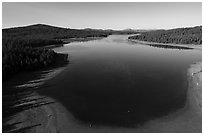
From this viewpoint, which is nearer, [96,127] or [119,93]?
[96,127]

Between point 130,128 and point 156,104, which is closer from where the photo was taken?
point 130,128

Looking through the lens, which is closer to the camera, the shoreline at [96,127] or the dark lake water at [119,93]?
the shoreline at [96,127]

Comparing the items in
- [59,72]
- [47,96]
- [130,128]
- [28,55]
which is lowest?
[130,128]

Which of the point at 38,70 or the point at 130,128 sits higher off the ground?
the point at 38,70

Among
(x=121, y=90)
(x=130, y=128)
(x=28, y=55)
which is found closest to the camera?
(x=130, y=128)

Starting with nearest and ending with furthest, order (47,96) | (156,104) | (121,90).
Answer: (156,104) < (47,96) < (121,90)

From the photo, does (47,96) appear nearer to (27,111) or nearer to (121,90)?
(27,111)

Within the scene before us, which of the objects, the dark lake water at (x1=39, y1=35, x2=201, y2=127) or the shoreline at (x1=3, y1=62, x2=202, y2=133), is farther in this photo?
the dark lake water at (x1=39, y1=35, x2=201, y2=127)

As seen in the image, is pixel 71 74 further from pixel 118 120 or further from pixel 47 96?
pixel 118 120

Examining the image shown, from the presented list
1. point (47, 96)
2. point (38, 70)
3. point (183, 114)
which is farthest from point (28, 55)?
point (183, 114)

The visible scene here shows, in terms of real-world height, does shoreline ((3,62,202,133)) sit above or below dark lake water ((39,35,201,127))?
below

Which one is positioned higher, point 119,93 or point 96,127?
point 119,93
